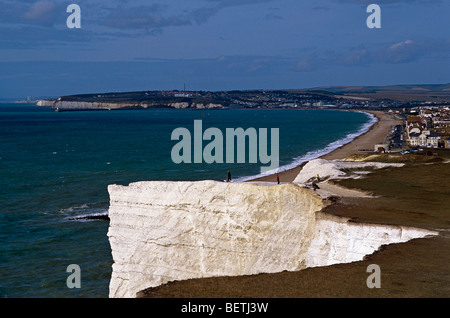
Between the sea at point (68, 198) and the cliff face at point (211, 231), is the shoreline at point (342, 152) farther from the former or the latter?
the cliff face at point (211, 231)

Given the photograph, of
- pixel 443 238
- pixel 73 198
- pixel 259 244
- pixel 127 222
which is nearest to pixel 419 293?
pixel 443 238

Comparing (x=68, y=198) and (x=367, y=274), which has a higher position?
(x=367, y=274)

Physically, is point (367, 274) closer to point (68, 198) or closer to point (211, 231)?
point (211, 231)

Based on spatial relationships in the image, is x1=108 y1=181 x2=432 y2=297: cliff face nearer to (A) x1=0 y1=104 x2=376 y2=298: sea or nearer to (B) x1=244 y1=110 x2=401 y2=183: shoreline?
(A) x1=0 y1=104 x2=376 y2=298: sea

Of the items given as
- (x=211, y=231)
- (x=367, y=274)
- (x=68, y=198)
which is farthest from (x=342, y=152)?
(x=367, y=274)

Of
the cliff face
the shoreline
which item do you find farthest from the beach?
the shoreline

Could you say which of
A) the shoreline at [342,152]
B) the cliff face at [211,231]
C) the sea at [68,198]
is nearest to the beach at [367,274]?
the cliff face at [211,231]

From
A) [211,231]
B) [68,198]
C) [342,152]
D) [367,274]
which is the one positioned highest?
[367,274]
